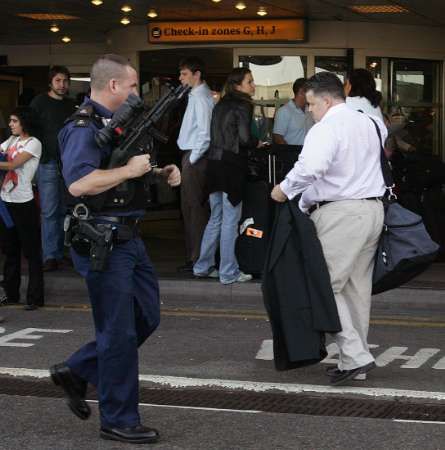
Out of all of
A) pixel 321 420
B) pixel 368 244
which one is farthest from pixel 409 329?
pixel 321 420

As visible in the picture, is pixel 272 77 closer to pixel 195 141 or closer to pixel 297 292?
pixel 195 141

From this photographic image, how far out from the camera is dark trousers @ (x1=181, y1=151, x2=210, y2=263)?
10289 millimetres

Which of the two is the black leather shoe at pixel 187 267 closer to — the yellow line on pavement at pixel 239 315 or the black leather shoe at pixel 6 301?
the yellow line on pavement at pixel 239 315

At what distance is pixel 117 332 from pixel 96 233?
19.0 inches

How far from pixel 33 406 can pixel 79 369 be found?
761 mm

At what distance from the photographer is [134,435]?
5.39 m

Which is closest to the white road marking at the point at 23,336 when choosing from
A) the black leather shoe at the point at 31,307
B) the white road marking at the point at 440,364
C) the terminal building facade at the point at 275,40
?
the black leather shoe at the point at 31,307

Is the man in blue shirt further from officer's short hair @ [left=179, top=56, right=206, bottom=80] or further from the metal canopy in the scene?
the metal canopy

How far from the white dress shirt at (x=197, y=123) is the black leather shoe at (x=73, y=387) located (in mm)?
4664

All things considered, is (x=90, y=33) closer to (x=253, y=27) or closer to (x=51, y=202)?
(x=253, y=27)

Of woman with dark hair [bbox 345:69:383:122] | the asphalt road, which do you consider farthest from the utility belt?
woman with dark hair [bbox 345:69:383:122]

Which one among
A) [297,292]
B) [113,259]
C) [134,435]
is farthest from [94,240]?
[297,292]

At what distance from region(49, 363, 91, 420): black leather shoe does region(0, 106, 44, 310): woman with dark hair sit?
3958 millimetres

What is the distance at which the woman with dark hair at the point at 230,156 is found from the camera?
972 cm
